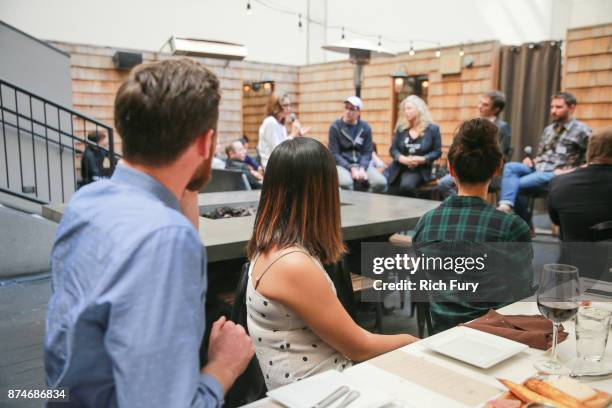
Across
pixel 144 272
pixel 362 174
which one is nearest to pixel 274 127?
pixel 362 174

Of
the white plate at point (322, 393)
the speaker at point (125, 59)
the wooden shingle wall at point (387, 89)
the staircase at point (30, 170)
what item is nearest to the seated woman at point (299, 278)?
the white plate at point (322, 393)

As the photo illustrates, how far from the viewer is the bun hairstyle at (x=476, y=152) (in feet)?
6.31

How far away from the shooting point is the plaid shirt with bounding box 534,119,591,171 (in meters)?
4.95

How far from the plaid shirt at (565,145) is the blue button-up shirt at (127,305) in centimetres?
500

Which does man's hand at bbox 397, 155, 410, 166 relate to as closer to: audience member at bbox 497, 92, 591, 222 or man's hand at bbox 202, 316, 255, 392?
audience member at bbox 497, 92, 591, 222

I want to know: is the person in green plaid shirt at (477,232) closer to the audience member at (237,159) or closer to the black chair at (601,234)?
the black chair at (601,234)

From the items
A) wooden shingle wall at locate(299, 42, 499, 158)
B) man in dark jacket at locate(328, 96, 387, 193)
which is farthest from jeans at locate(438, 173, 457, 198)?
wooden shingle wall at locate(299, 42, 499, 158)

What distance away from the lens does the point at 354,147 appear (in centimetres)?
560

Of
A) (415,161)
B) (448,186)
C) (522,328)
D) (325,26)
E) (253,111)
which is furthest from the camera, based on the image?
(253,111)

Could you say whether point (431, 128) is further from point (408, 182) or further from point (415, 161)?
point (408, 182)

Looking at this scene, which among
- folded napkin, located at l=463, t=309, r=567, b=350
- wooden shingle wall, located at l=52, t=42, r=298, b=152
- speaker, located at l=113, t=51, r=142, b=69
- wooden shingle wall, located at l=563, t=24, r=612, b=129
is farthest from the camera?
speaker, located at l=113, t=51, r=142, b=69

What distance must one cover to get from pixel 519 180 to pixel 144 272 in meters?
5.02

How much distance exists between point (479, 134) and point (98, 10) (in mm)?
8351

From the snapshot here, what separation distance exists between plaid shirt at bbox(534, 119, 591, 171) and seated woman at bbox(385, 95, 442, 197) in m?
1.06
